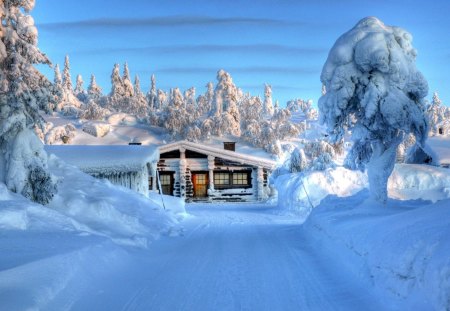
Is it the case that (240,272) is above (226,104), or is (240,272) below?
below

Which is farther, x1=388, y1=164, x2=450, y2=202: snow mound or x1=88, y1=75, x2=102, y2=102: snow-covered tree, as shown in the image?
x1=88, y1=75, x2=102, y2=102: snow-covered tree

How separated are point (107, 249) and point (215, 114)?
56433 millimetres

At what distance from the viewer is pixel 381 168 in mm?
12703

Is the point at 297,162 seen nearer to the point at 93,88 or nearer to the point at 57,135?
the point at 57,135

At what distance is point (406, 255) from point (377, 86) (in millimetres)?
7133

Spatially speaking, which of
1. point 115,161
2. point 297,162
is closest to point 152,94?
point 297,162

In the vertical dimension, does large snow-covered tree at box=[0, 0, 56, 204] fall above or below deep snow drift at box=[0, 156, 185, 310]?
above

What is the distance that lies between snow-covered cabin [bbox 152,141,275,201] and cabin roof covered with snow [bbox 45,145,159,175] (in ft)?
35.4

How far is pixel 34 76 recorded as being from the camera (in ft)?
38.9

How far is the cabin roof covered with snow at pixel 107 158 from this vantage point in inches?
815

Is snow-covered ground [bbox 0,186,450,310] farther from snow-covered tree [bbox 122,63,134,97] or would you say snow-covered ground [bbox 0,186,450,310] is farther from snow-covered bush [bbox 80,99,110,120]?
snow-covered tree [bbox 122,63,134,97]

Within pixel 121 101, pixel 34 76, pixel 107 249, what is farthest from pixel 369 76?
pixel 121 101

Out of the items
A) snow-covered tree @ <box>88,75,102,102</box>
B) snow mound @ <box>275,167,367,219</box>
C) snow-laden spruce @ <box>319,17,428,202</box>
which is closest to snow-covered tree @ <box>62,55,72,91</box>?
snow-covered tree @ <box>88,75,102,102</box>

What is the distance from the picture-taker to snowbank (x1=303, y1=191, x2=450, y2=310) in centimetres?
460
